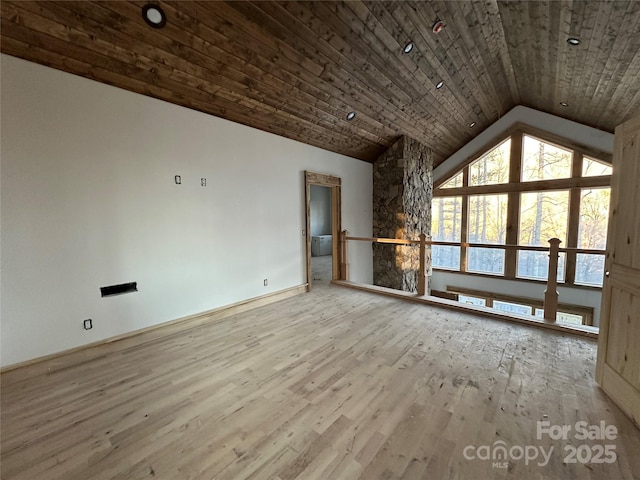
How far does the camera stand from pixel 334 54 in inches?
119

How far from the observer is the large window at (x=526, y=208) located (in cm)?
576

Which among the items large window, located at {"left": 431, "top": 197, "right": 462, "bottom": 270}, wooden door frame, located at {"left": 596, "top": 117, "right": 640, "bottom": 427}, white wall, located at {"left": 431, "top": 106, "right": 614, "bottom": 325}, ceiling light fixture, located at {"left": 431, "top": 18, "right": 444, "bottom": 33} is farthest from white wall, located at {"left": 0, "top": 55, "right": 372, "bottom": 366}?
white wall, located at {"left": 431, "top": 106, "right": 614, "bottom": 325}

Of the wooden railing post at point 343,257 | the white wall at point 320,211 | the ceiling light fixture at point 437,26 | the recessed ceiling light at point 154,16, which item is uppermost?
the ceiling light fixture at point 437,26

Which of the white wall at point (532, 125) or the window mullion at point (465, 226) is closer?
the white wall at point (532, 125)

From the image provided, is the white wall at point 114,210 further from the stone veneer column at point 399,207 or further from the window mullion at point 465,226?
the window mullion at point 465,226

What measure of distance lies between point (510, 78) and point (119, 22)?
614cm

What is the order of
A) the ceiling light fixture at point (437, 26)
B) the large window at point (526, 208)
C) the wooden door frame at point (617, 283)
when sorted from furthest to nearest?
the large window at point (526, 208), the ceiling light fixture at point (437, 26), the wooden door frame at point (617, 283)

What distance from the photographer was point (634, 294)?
1.75 metres

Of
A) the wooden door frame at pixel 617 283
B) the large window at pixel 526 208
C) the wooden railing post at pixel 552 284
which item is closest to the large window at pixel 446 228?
the large window at pixel 526 208

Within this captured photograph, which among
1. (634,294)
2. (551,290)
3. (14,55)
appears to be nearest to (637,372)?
(634,294)

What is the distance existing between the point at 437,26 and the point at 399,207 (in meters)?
3.37

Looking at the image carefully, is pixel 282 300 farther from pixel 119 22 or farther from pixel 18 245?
pixel 119 22

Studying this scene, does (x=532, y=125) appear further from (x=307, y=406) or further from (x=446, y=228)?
(x=307, y=406)

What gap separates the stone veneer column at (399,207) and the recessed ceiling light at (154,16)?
4596mm
